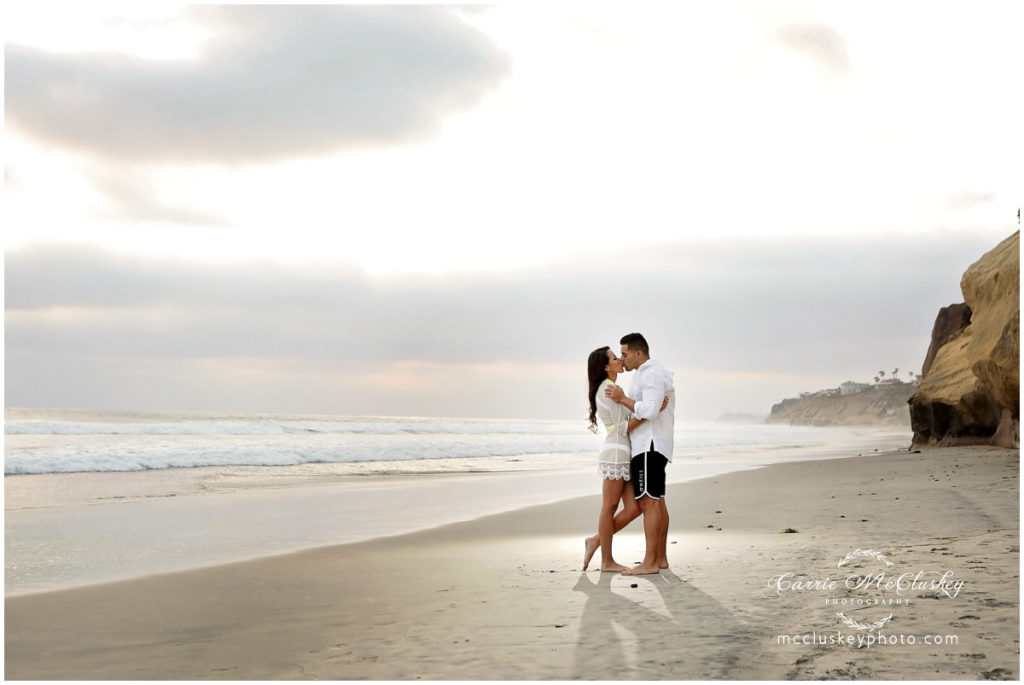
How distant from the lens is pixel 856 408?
149000mm

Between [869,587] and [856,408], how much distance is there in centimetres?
15588

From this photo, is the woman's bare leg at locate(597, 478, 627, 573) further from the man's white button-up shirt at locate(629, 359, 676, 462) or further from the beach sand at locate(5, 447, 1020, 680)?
the man's white button-up shirt at locate(629, 359, 676, 462)

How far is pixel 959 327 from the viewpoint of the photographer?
25.3 m

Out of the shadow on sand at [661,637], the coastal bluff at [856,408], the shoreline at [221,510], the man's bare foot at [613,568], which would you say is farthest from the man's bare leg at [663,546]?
the coastal bluff at [856,408]

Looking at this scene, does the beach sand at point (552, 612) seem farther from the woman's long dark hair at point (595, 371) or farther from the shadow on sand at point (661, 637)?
the woman's long dark hair at point (595, 371)

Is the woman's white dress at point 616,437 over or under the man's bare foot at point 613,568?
over

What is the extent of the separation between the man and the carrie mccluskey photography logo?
38.6 inches

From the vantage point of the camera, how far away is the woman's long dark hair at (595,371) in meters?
6.75

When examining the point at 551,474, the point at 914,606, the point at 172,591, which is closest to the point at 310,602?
the point at 172,591

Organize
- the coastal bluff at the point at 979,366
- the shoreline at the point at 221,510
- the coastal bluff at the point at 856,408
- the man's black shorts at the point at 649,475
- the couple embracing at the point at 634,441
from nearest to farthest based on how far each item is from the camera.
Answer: the couple embracing at the point at 634,441 < the man's black shorts at the point at 649,475 < the shoreline at the point at 221,510 < the coastal bluff at the point at 979,366 < the coastal bluff at the point at 856,408

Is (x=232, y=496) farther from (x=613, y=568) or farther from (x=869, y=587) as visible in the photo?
(x=869, y=587)

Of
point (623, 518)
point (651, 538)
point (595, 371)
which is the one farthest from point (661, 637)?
point (595, 371)

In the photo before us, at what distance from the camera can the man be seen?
635 centimetres

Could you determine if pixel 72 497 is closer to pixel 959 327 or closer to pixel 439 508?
pixel 439 508
